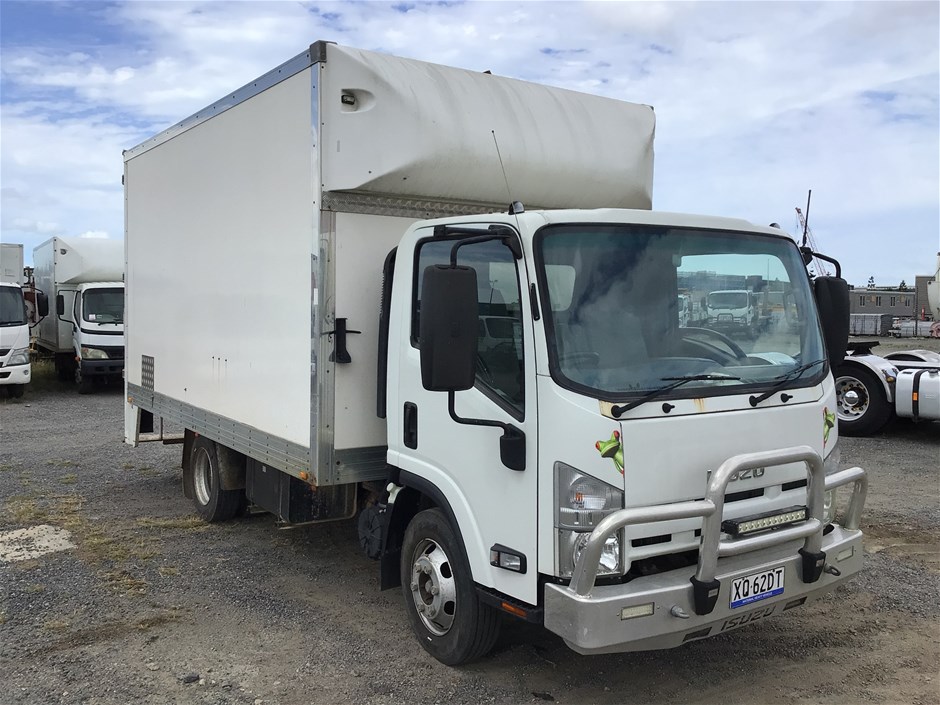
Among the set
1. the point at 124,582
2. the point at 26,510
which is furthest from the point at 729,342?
the point at 26,510

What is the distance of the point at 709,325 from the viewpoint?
3.86 m

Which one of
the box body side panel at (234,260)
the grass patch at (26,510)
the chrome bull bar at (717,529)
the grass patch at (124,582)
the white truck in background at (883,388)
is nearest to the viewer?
the chrome bull bar at (717,529)

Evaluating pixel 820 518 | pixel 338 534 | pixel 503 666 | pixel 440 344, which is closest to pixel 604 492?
pixel 440 344

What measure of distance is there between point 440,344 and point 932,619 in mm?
3754

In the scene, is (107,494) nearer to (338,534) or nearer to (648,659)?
(338,534)

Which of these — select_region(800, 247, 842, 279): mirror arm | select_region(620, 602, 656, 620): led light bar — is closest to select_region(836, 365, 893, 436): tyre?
select_region(800, 247, 842, 279): mirror arm

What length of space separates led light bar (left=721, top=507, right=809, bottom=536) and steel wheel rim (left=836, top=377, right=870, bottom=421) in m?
8.15

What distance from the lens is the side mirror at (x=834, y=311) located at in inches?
175

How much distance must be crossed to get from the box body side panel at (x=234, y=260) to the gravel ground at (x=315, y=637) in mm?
1123

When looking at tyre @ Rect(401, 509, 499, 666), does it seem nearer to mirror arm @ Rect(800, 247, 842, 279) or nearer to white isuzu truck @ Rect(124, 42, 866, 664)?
white isuzu truck @ Rect(124, 42, 866, 664)

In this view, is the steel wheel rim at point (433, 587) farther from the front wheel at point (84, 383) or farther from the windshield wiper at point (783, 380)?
the front wheel at point (84, 383)

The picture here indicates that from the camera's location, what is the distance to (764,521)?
3654 mm

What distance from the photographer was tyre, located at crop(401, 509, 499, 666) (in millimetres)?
3988

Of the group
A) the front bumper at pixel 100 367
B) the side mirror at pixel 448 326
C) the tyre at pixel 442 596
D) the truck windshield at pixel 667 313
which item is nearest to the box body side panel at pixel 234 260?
the tyre at pixel 442 596
